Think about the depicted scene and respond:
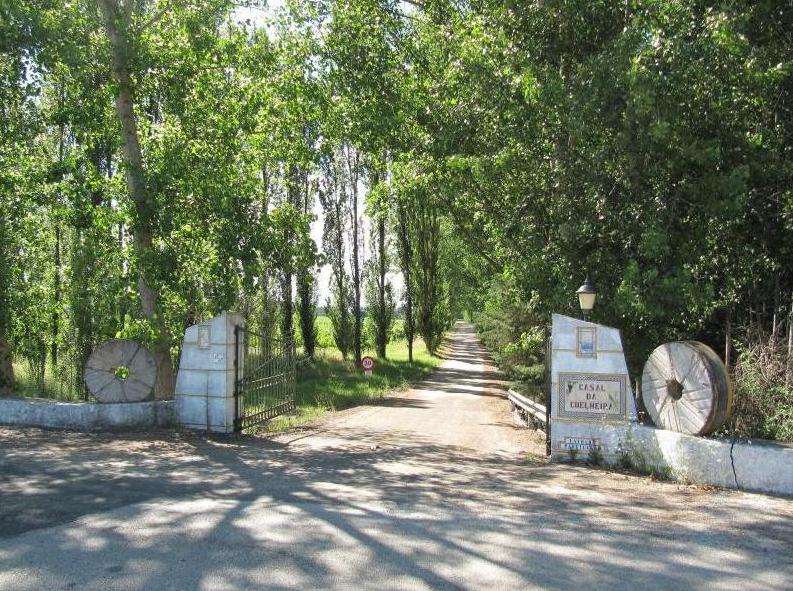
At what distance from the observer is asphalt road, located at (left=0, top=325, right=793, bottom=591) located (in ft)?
15.8

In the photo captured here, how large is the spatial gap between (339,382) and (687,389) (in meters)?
19.9

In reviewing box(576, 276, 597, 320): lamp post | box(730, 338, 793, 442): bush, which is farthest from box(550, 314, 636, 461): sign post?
box(730, 338, 793, 442): bush

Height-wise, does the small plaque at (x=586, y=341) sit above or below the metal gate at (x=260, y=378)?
above

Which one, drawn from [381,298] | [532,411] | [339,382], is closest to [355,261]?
[381,298]

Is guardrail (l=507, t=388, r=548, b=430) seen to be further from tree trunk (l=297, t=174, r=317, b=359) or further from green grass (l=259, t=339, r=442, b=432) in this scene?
tree trunk (l=297, t=174, r=317, b=359)

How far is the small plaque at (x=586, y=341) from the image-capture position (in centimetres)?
988

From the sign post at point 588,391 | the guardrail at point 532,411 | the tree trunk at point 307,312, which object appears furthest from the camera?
the tree trunk at point 307,312

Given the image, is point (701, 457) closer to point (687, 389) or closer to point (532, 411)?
point (687, 389)

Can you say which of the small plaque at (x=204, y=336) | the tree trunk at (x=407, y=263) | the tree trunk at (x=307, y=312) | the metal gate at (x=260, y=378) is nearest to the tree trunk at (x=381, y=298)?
the tree trunk at (x=407, y=263)

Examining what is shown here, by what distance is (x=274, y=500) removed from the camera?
6906 mm

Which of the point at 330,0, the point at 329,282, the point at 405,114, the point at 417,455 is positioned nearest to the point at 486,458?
the point at 417,455

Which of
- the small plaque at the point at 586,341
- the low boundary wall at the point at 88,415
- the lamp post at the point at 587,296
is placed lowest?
Result: the low boundary wall at the point at 88,415

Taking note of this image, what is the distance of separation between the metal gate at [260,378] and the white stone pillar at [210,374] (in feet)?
0.60

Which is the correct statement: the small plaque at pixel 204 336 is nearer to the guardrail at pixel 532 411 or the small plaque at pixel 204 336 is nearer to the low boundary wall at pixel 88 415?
the low boundary wall at pixel 88 415
